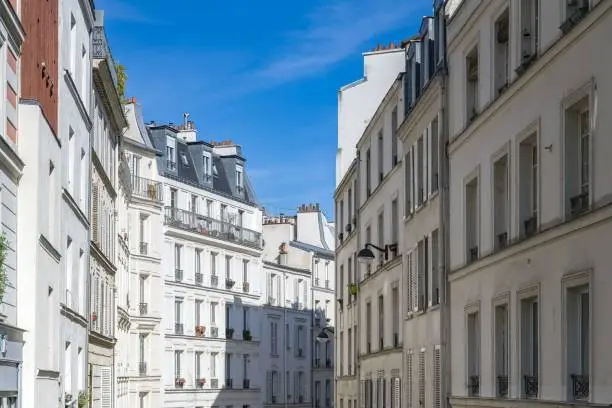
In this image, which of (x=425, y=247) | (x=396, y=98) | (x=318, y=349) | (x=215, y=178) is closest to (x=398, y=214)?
(x=396, y=98)

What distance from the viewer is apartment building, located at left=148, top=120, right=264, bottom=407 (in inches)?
2483

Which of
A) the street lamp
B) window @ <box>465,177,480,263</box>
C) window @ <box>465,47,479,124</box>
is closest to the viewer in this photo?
window @ <box>465,177,480,263</box>

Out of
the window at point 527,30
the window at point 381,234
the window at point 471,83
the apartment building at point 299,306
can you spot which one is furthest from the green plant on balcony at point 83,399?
the apartment building at point 299,306

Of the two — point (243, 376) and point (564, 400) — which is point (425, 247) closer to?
point (564, 400)

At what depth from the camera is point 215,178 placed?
70.1 m

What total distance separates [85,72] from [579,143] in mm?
17137

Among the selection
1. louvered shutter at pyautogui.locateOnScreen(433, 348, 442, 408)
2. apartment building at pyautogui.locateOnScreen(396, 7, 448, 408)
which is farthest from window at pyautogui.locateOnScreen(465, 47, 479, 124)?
louvered shutter at pyautogui.locateOnScreen(433, 348, 442, 408)

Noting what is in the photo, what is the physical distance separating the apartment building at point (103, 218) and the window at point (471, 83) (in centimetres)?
1311

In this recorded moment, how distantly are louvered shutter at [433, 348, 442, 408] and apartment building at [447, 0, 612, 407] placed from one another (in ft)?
4.43

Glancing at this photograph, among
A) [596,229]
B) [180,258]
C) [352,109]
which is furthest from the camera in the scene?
[180,258]

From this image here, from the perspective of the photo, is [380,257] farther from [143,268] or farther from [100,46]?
[143,268]

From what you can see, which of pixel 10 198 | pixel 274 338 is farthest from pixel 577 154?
pixel 274 338

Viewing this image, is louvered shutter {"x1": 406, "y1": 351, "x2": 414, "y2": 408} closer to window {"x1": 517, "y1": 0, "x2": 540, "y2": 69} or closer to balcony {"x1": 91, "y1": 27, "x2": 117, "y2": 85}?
window {"x1": 517, "y1": 0, "x2": 540, "y2": 69}

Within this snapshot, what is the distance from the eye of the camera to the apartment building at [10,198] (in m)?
17.4
